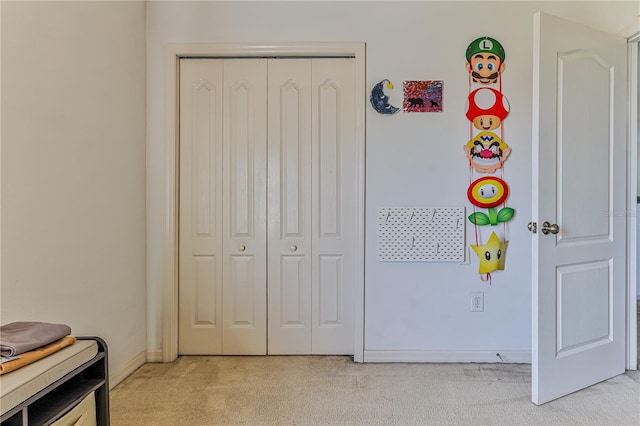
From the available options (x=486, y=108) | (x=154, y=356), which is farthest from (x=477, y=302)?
(x=154, y=356)

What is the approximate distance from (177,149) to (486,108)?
1961mm

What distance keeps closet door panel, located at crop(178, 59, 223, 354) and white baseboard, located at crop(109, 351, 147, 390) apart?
0.23m

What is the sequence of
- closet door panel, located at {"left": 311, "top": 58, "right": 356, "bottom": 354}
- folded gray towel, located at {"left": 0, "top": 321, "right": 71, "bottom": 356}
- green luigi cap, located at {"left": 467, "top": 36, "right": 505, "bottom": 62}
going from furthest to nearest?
closet door panel, located at {"left": 311, "top": 58, "right": 356, "bottom": 354} < green luigi cap, located at {"left": 467, "top": 36, "right": 505, "bottom": 62} < folded gray towel, located at {"left": 0, "top": 321, "right": 71, "bottom": 356}

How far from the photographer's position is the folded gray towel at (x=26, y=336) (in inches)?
43.8

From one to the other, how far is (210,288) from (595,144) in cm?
239

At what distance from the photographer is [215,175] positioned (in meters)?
2.40

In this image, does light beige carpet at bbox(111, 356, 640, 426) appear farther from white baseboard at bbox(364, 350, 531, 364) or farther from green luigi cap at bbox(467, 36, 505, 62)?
green luigi cap at bbox(467, 36, 505, 62)

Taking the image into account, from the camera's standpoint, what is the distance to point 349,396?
190 cm

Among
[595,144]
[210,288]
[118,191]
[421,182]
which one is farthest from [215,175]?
[595,144]

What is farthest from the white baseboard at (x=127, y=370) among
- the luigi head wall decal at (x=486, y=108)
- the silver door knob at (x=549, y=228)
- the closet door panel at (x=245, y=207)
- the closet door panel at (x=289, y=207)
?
the luigi head wall decal at (x=486, y=108)

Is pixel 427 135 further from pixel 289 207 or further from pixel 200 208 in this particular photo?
pixel 200 208

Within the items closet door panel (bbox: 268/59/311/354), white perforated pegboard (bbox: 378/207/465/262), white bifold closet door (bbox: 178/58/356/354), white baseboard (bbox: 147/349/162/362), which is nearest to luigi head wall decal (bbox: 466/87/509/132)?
white perforated pegboard (bbox: 378/207/465/262)

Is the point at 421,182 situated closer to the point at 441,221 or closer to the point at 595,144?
the point at 441,221

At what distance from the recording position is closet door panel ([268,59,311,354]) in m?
2.38
